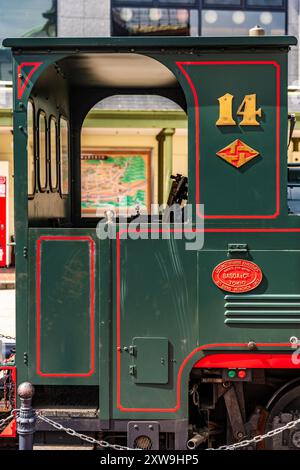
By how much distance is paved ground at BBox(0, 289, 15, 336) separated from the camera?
28.4 feet

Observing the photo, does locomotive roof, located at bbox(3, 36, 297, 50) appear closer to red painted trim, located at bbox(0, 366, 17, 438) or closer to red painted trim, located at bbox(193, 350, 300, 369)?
red painted trim, located at bbox(193, 350, 300, 369)

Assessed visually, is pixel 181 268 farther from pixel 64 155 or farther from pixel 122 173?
pixel 122 173

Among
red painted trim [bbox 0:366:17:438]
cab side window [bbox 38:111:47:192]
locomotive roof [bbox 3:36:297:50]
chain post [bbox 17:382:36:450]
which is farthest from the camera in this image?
cab side window [bbox 38:111:47:192]

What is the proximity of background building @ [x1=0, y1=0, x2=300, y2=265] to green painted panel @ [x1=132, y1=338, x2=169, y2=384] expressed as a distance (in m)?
10.8

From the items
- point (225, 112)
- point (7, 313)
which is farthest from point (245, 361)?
point (7, 313)

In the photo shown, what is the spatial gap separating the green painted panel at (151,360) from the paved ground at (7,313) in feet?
15.4

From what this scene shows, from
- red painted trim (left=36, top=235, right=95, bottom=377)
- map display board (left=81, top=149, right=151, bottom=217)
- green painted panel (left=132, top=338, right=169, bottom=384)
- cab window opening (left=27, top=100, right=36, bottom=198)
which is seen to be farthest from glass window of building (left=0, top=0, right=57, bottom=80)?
green painted panel (left=132, top=338, right=169, bottom=384)

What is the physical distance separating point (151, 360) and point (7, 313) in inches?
274

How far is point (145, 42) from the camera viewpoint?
3805mm

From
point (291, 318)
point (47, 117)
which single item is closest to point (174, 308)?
point (291, 318)

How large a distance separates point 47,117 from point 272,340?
2.35 m

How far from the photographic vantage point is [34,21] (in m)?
14.6

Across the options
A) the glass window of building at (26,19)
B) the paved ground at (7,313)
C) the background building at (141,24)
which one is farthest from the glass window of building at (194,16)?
the paved ground at (7,313)
